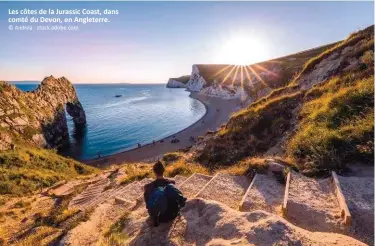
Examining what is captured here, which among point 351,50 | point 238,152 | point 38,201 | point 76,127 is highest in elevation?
point 351,50

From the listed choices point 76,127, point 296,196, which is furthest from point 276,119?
point 76,127

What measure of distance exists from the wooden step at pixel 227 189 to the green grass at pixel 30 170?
20437 mm

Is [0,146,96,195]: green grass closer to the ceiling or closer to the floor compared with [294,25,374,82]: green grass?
closer to the floor

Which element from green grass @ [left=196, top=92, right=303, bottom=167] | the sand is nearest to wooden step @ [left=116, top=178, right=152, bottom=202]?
the sand

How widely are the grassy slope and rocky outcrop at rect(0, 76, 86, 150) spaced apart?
29.2 meters

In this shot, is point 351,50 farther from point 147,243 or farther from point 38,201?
point 38,201

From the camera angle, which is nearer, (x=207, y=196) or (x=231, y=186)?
(x=207, y=196)

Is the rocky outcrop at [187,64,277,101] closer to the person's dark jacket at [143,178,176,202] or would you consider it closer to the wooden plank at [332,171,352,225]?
the wooden plank at [332,171,352,225]

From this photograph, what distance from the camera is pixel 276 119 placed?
A: 17.3m

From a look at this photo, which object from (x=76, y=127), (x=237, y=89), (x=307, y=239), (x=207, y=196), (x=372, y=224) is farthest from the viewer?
(x=237, y=89)

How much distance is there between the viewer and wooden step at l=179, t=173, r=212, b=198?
948cm

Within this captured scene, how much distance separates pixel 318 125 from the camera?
11.9 meters

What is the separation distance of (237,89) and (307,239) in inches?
5052

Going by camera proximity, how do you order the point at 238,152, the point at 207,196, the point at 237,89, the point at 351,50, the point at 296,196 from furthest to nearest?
the point at 237,89 → the point at 351,50 → the point at 238,152 → the point at 207,196 → the point at 296,196
